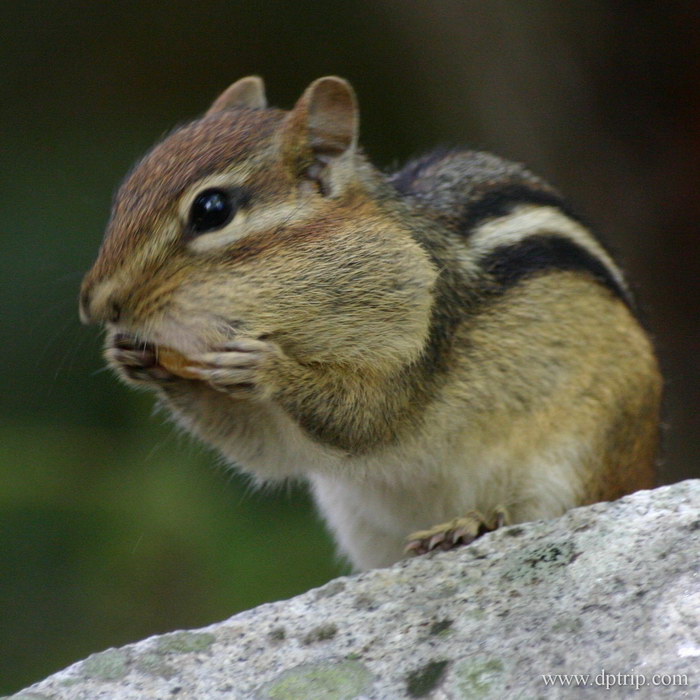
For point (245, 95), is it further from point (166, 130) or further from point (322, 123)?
point (166, 130)

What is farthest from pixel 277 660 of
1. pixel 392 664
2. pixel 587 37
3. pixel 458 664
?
pixel 587 37

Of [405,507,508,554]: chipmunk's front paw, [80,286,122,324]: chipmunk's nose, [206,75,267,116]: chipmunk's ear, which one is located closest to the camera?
[80,286,122,324]: chipmunk's nose

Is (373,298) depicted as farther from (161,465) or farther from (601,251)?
(161,465)

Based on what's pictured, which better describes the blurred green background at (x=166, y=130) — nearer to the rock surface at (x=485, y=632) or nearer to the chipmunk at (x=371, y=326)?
the chipmunk at (x=371, y=326)

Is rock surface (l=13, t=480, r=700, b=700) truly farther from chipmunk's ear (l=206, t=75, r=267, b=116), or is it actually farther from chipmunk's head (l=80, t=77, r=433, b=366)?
chipmunk's ear (l=206, t=75, r=267, b=116)

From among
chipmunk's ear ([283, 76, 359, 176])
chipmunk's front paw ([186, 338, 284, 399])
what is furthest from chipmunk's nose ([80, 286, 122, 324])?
chipmunk's ear ([283, 76, 359, 176])

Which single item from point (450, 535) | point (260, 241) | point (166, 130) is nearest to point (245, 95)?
point (260, 241)

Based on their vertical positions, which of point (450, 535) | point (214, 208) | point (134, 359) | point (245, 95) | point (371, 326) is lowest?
point (450, 535)
